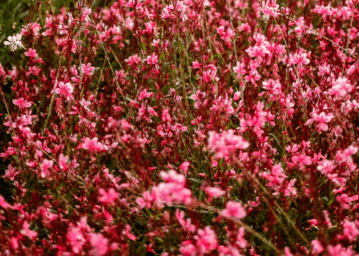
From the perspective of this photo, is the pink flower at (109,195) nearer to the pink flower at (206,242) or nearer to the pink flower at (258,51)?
the pink flower at (206,242)

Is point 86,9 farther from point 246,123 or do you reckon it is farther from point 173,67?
point 246,123

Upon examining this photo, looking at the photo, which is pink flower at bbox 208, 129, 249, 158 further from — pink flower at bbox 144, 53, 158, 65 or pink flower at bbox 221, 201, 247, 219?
pink flower at bbox 144, 53, 158, 65

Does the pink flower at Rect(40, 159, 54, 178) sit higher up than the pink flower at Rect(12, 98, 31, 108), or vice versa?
the pink flower at Rect(12, 98, 31, 108)

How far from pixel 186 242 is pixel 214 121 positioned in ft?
2.06

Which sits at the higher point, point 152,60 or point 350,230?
point 152,60

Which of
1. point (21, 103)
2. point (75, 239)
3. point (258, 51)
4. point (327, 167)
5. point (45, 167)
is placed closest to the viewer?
point (75, 239)

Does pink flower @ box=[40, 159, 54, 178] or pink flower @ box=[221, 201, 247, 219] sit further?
pink flower @ box=[40, 159, 54, 178]

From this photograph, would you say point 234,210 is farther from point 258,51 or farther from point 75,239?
point 258,51

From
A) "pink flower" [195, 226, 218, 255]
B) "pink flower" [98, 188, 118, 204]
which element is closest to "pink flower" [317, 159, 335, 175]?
"pink flower" [195, 226, 218, 255]

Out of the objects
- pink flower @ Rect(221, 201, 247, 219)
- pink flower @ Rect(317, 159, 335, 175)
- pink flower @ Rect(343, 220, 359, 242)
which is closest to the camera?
pink flower @ Rect(221, 201, 247, 219)

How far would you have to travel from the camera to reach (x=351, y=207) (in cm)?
194

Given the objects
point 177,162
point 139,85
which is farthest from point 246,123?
point 139,85

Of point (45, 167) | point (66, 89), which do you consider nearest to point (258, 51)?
point (66, 89)

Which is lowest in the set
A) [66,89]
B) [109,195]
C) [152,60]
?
[109,195]
